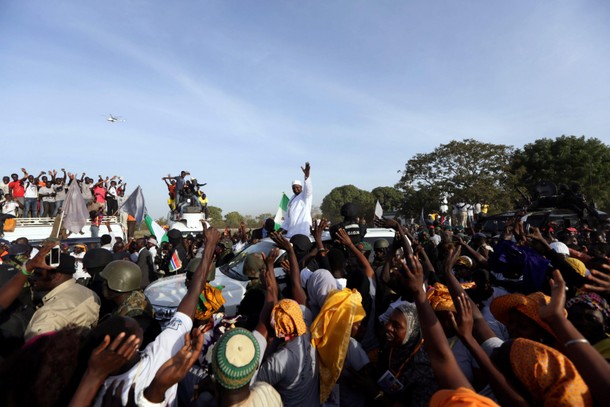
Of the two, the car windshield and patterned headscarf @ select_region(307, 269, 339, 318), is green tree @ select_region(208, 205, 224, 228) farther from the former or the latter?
patterned headscarf @ select_region(307, 269, 339, 318)

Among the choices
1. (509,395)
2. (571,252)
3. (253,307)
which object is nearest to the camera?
(509,395)

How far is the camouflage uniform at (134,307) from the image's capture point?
2902 mm

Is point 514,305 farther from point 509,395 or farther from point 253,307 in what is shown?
point 253,307

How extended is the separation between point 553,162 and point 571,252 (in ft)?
112

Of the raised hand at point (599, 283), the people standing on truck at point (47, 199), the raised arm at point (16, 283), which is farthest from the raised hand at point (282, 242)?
the people standing on truck at point (47, 199)

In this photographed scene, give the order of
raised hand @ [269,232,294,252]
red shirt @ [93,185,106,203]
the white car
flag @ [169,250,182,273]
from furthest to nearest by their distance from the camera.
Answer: red shirt @ [93,185,106,203]
flag @ [169,250,182,273]
the white car
raised hand @ [269,232,294,252]

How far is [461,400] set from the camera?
53.2 inches

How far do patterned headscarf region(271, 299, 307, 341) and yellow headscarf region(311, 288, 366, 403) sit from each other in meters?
0.20

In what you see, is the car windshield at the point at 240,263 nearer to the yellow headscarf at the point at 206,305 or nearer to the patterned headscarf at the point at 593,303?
the yellow headscarf at the point at 206,305

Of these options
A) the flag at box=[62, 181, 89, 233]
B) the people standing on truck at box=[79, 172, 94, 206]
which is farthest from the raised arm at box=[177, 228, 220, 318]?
the people standing on truck at box=[79, 172, 94, 206]

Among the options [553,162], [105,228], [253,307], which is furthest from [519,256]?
[553,162]

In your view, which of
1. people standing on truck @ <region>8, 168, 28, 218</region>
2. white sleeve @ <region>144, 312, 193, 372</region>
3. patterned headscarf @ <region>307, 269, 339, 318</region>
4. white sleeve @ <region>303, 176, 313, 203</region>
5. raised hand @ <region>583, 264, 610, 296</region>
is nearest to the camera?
white sleeve @ <region>144, 312, 193, 372</region>

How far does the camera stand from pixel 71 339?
5.24 feet

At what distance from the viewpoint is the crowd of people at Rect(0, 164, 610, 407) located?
150cm
